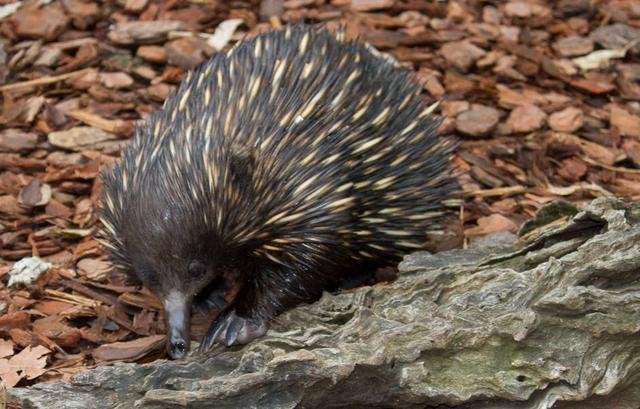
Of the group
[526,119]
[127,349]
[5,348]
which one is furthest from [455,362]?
[526,119]

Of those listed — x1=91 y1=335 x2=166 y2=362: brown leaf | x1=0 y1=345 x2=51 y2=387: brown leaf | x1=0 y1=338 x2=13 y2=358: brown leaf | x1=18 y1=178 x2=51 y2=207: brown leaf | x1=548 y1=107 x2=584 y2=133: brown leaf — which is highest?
x1=548 y1=107 x2=584 y2=133: brown leaf

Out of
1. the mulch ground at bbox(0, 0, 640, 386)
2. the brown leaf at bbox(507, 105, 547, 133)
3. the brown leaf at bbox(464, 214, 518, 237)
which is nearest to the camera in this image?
the mulch ground at bbox(0, 0, 640, 386)

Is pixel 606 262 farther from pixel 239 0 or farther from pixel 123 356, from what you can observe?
pixel 239 0

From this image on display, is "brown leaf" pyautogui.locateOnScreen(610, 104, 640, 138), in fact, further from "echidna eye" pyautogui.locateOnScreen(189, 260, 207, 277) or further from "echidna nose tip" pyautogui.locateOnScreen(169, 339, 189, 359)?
"echidna nose tip" pyautogui.locateOnScreen(169, 339, 189, 359)

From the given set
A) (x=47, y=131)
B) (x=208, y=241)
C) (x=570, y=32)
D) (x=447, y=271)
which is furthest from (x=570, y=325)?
(x=570, y=32)

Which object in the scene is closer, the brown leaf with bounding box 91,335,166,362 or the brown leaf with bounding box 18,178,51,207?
the brown leaf with bounding box 91,335,166,362

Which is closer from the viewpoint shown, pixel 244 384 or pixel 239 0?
pixel 244 384

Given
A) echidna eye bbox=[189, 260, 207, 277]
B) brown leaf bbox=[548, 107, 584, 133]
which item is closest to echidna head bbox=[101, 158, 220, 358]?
echidna eye bbox=[189, 260, 207, 277]
